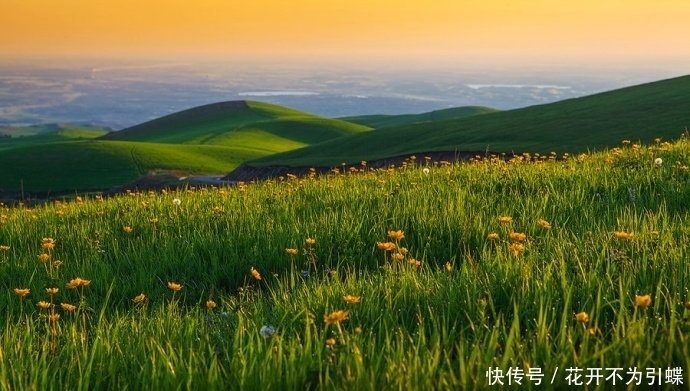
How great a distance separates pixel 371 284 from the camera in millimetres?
4137

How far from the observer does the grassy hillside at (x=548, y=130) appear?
133 ft

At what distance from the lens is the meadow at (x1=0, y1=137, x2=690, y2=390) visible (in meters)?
2.58

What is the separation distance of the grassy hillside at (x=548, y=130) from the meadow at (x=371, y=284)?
30952 mm

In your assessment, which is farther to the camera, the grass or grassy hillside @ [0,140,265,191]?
the grass

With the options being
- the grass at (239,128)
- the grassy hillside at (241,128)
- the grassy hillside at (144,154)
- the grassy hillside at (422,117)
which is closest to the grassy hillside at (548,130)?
the grassy hillside at (144,154)

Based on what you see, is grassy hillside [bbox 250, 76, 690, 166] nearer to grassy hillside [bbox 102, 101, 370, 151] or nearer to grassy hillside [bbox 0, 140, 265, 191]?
grassy hillside [bbox 0, 140, 265, 191]

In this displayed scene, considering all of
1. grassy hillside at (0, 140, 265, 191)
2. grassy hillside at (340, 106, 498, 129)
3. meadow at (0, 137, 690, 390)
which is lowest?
grassy hillside at (0, 140, 265, 191)

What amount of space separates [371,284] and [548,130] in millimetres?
45985

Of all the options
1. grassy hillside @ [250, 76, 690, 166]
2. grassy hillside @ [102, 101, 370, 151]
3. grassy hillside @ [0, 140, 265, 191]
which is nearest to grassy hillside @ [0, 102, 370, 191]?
grassy hillside @ [0, 140, 265, 191]

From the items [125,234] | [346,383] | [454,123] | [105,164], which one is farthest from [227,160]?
[346,383]

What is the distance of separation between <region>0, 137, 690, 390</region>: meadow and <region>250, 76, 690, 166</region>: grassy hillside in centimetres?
3095

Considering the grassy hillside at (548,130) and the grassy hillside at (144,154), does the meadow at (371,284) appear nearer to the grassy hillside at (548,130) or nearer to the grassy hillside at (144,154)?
the grassy hillside at (548,130)

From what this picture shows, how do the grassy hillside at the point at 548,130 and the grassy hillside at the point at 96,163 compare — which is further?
the grassy hillside at the point at 96,163

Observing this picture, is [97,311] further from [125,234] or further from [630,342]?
[630,342]
